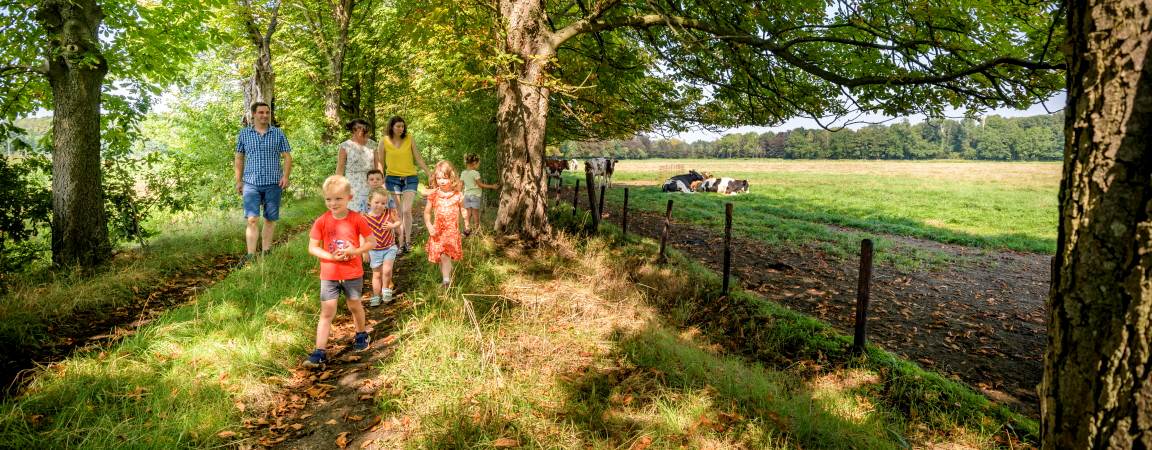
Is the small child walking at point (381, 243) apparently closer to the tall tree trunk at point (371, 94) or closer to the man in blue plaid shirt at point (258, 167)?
the man in blue plaid shirt at point (258, 167)

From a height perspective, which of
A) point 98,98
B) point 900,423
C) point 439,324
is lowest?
point 900,423

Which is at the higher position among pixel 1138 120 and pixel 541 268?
pixel 1138 120

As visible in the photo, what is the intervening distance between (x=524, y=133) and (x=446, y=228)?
9.68 ft

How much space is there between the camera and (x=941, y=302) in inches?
338

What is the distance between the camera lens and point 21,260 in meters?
6.41

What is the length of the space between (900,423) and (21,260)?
10038 millimetres

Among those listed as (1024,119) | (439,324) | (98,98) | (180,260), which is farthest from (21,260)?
(1024,119)

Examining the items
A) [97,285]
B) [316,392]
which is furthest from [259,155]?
[316,392]

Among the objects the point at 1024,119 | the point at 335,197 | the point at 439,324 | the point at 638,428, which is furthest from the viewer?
the point at 1024,119

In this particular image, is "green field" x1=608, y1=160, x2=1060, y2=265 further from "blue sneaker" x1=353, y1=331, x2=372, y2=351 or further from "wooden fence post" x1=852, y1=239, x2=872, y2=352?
"blue sneaker" x1=353, y1=331, x2=372, y2=351

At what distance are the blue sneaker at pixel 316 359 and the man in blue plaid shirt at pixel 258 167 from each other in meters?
3.16

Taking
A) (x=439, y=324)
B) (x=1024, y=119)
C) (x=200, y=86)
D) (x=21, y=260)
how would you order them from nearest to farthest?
1. (x=439, y=324)
2. (x=21, y=260)
3. (x=200, y=86)
4. (x=1024, y=119)

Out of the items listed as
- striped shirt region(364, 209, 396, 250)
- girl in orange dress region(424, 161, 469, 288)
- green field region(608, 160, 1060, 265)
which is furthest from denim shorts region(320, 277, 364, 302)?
green field region(608, 160, 1060, 265)

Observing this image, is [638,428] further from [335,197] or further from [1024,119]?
[1024,119]
